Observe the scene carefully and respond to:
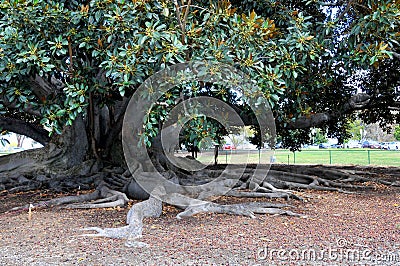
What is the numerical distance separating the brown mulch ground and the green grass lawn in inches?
37.5

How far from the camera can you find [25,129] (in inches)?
343

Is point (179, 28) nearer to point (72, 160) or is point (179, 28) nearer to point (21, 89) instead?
point (21, 89)

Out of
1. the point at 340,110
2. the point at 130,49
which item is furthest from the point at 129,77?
the point at 340,110

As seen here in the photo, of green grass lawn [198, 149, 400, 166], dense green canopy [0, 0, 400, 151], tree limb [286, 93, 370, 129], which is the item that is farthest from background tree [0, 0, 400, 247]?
tree limb [286, 93, 370, 129]

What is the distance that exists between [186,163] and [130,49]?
447 cm

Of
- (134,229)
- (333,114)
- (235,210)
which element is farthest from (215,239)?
(333,114)

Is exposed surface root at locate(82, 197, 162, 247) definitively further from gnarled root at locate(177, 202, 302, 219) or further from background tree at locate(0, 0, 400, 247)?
gnarled root at locate(177, 202, 302, 219)

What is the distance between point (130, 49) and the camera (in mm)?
3943

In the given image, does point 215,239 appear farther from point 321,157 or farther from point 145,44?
point 321,157

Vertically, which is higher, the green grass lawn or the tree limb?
the tree limb

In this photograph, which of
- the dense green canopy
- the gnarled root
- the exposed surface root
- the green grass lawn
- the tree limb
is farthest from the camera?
the tree limb

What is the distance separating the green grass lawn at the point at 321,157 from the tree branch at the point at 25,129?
368 cm

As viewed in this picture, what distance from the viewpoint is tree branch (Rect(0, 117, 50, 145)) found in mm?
8303

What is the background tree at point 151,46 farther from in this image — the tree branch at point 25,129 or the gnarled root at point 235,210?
the tree branch at point 25,129
